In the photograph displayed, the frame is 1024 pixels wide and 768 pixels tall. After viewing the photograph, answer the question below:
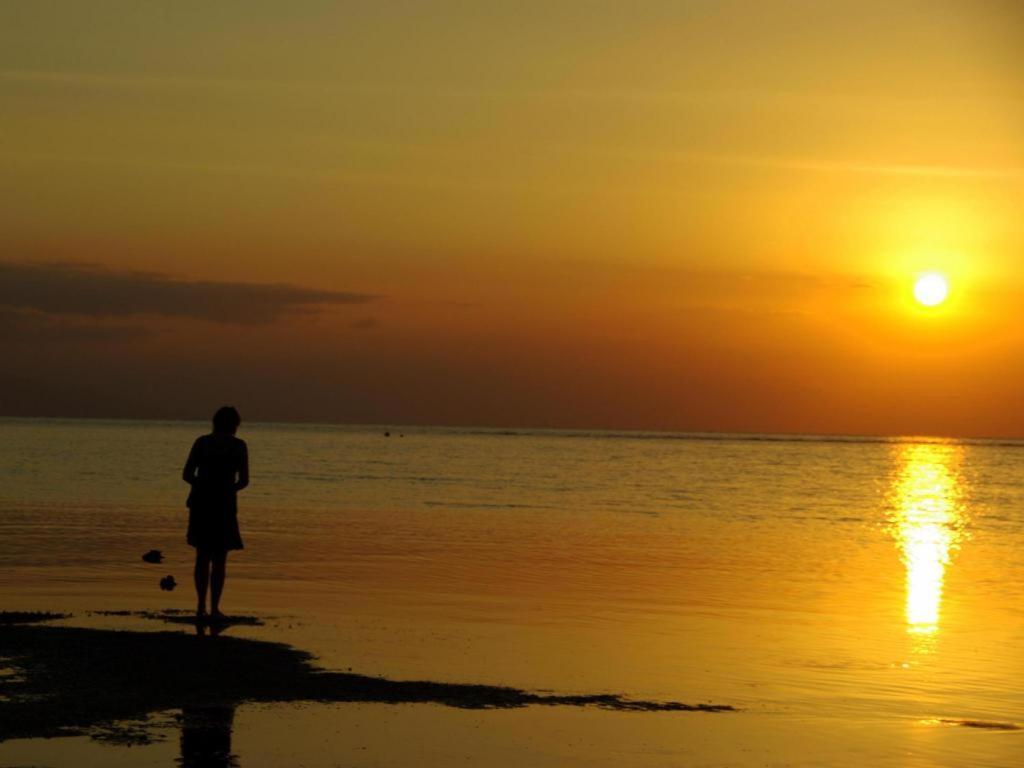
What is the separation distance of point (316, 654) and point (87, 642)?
196 centimetres

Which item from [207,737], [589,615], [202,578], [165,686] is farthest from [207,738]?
[589,615]

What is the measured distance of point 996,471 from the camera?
84438 millimetres

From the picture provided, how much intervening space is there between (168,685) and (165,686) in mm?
41

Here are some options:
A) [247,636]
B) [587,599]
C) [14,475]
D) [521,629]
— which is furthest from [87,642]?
[14,475]

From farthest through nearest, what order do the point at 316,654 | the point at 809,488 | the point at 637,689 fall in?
the point at 809,488 < the point at 316,654 < the point at 637,689

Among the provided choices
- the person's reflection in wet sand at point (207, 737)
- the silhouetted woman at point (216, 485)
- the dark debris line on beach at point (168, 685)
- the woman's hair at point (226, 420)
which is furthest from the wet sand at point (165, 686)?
the woman's hair at point (226, 420)

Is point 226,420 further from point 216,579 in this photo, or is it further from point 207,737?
point 207,737

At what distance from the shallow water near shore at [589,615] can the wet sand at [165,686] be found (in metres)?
0.27

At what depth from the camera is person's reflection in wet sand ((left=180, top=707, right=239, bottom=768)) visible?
8.09m

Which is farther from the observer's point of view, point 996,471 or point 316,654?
point 996,471

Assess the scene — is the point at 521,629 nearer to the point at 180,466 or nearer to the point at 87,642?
the point at 87,642

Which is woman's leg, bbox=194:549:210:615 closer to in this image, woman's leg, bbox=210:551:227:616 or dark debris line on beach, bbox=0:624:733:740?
woman's leg, bbox=210:551:227:616

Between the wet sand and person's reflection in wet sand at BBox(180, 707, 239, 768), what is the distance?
0.67ft

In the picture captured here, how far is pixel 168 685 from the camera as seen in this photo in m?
10.1
